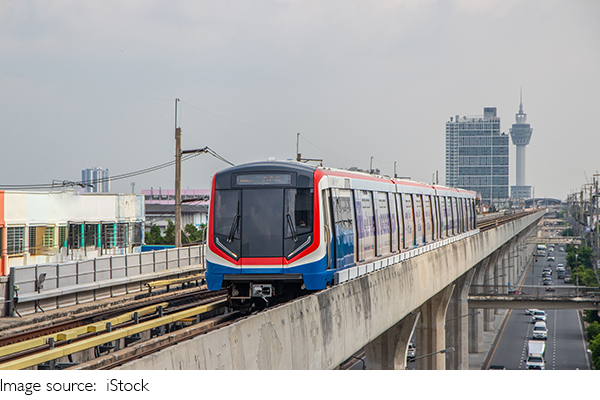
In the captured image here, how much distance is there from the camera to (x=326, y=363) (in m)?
12.3

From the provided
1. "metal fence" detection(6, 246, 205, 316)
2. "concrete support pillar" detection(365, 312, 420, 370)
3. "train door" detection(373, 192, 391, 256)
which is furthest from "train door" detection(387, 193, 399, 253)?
"concrete support pillar" detection(365, 312, 420, 370)

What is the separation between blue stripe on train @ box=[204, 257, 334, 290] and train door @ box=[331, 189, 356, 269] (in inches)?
38.9

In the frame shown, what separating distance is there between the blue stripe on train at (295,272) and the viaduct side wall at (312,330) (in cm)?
62

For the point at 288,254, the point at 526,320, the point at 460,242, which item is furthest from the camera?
the point at 526,320

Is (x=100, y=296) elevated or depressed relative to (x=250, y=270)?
depressed

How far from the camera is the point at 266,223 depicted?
14328mm

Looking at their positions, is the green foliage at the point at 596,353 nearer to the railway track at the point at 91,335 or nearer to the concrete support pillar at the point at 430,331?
the concrete support pillar at the point at 430,331

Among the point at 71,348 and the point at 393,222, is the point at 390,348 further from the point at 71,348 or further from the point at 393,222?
the point at 71,348

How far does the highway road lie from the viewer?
178ft

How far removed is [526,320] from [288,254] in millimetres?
77152

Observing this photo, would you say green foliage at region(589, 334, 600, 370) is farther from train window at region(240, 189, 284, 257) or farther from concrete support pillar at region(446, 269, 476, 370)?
train window at region(240, 189, 284, 257)

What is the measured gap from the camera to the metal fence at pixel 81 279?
18.5m
